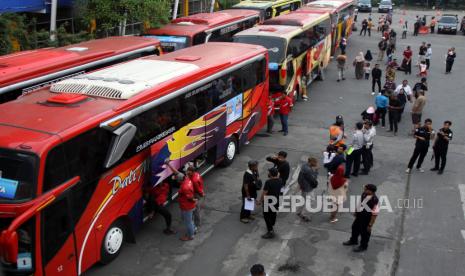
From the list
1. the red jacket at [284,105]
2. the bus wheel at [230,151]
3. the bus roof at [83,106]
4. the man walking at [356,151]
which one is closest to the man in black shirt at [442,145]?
the man walking at [356,151]

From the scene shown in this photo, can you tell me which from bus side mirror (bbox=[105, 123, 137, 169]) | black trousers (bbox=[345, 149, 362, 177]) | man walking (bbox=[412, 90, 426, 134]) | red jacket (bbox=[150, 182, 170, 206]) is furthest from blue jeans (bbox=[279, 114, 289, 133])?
bus side mirror (bbox=[105, 123, 137, 169])

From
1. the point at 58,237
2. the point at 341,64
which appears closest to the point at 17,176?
the point at 58,237

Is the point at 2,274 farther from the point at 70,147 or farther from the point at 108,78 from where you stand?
the point at 108,78

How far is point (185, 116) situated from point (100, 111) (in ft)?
9.13

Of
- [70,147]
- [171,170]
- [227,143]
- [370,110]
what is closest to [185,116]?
[171,170]

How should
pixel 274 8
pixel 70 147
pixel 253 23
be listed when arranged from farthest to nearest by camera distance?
pixel 274 8 < pixel 253 23 < pixel 70 147

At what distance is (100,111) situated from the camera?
8.34 m

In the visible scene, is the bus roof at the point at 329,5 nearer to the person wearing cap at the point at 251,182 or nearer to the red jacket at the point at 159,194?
the person wearing cap at the point at 251,182

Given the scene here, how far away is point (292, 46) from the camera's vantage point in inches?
723

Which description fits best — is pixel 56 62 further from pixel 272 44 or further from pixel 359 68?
pixel 359 68

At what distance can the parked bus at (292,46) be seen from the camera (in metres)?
17.4

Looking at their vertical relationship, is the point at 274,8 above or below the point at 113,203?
above

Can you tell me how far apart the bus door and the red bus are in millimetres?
16

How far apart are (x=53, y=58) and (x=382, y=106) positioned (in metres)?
10.2
